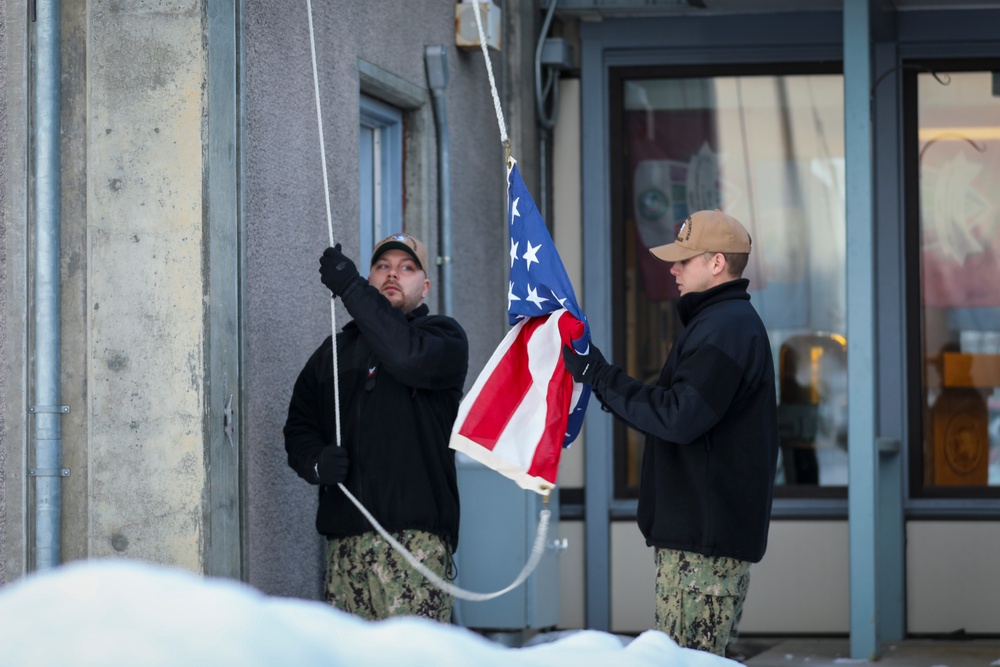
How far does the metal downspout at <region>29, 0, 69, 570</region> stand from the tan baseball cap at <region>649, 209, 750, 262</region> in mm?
1794

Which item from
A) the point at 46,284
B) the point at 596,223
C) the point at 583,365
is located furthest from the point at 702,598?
the point at 596,223

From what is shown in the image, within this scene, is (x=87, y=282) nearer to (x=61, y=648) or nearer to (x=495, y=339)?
(x=61, y=648)

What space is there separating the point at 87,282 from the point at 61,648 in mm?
2841

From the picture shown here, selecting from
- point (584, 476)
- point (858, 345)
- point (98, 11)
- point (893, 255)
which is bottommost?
point (584, 476)

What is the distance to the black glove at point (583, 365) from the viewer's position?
457 cm

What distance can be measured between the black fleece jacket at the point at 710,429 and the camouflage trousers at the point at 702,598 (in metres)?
0.05

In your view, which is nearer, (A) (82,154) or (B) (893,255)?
(A) (82,154)

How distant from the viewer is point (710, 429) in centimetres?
443

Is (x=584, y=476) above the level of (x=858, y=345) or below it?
below

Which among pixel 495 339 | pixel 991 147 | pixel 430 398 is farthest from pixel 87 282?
pixel 991 147

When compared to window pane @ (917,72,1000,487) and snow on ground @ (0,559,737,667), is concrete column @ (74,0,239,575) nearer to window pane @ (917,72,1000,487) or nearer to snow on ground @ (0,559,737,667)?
snow on ground @ (0,559,737,667)

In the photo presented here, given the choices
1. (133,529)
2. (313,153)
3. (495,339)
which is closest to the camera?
(133,529)

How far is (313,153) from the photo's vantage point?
5562 mm

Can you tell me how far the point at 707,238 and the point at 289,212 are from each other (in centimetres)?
155
